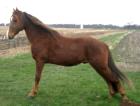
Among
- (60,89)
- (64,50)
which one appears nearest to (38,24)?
(64,50)

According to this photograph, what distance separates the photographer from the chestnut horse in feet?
31.1

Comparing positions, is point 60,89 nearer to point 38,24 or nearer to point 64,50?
point 64,50

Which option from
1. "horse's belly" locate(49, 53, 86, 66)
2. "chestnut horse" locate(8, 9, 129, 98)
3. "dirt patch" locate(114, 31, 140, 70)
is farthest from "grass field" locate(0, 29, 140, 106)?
"dirt patch" locate(114, 31, 140, 70)

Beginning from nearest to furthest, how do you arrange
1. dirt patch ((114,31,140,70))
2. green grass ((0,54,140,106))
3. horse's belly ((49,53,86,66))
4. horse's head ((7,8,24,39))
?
green grass ((0,54,140,106)), horse's belly ((49,53,86,66)), horse's head ((7,8,24,39)), dirt patch ((114,31,140,70))

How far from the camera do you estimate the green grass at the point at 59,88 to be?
30.9 ft

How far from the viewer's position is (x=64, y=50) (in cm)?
973

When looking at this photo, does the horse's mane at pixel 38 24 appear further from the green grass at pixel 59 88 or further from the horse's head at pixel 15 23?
the green grass at pixel 59 88

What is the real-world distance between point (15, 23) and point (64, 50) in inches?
63.9

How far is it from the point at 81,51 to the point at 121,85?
1472 millimetres

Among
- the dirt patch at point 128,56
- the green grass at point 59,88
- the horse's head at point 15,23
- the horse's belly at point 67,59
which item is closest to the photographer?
the green grass at point 59,88

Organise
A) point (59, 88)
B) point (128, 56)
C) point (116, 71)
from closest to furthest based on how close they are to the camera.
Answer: point (116, 71) → point (59, 88) → point (128, 56)

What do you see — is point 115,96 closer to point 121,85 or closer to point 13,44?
point 121,85

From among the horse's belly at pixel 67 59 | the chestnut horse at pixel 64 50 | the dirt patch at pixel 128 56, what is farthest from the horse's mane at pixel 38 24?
the dirt patch at pixel 128 56

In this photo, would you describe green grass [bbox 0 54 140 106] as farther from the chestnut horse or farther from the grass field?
the chestnut horse
